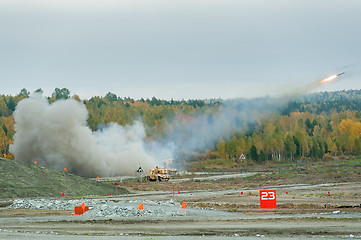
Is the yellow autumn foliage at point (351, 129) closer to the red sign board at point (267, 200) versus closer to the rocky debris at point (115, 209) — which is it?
the red sign board at point (267, 200)

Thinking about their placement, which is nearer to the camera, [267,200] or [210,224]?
[210,224]

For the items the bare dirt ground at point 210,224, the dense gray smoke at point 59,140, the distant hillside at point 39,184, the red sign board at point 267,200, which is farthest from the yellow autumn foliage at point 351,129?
the bare dirt ground at point 210,224

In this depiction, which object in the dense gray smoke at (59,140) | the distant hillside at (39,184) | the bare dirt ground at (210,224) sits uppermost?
the dense gray smoke at (59,140)

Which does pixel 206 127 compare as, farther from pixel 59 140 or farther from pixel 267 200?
pixel 267 200

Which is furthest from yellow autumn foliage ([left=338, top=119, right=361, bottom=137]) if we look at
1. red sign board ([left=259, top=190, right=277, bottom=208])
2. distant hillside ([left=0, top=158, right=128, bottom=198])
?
red sign board ([left=259, top=190, right=277, bottom=208])

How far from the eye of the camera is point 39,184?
53312mm

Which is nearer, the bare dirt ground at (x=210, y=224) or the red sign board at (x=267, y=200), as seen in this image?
the bare dirt ground at (x=210, y=224)

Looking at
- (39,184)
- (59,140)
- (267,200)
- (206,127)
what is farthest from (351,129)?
(267,200)

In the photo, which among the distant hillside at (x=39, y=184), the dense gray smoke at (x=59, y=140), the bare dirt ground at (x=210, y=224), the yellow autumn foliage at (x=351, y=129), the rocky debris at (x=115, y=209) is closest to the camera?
the bare dirt ground at (x=210, y=224)

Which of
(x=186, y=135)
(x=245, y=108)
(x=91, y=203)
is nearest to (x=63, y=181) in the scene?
(x=91, y=203)

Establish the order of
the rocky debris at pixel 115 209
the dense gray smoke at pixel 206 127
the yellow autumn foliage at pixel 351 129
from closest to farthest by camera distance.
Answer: the rocky debris at pixel 115 209 → the dense gray smoke at pixel 206 127 → the yellow autumn foliage at pixel 351 129

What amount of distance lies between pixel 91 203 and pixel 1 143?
103440 mm

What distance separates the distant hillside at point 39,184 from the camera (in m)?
50.6

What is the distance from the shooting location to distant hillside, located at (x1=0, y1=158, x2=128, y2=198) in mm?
50562
